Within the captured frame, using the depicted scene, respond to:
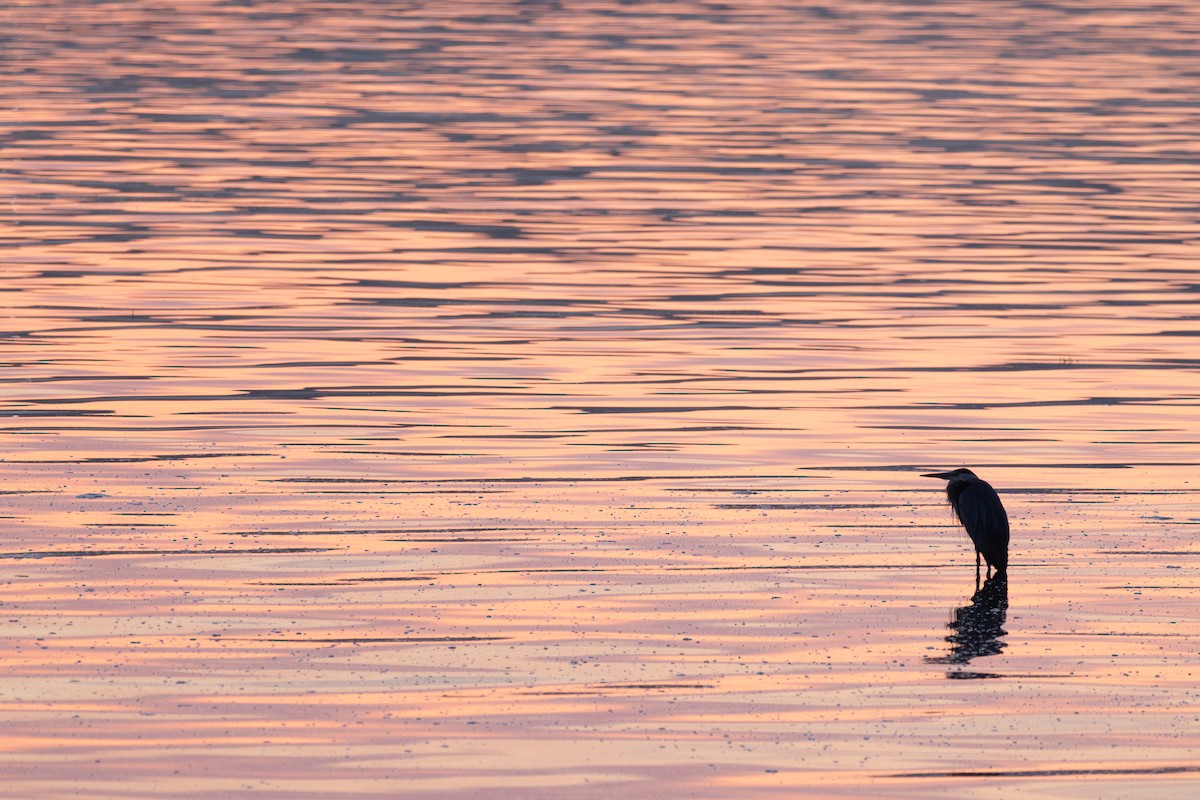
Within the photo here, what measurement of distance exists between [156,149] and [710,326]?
1561 centimetres

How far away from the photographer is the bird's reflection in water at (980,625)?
11.4m

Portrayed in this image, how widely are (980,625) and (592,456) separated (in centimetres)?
452

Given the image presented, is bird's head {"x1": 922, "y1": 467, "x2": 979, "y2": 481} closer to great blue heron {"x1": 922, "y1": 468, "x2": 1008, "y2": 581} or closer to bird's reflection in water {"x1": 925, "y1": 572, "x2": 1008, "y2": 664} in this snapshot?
great blue heron {"x1": 922, "y1": 468, "x2": 1008, "y2": 581}

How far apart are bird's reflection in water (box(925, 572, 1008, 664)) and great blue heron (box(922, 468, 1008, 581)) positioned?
4.5 inches

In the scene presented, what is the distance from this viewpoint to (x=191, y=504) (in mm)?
14359

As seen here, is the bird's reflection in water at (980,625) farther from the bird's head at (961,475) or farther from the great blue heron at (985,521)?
the bird's head at (961,475)

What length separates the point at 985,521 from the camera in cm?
1277

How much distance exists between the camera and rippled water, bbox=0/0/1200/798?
10234 millimetres

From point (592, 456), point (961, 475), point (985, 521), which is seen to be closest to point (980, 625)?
point (985, 521)

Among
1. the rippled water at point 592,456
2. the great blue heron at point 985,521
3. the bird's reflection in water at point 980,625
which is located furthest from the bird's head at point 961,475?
the bird's reflection in water at point 980,625

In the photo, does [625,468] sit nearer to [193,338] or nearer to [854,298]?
[193,338]

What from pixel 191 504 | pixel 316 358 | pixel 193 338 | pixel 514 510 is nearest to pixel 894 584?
pixel 514 510

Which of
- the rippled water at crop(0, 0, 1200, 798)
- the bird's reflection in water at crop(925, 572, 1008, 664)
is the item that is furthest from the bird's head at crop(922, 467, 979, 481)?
the bird's reflection in water at crop(925, 572, 1008, 664)

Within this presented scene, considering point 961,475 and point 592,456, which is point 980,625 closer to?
point 961,475
